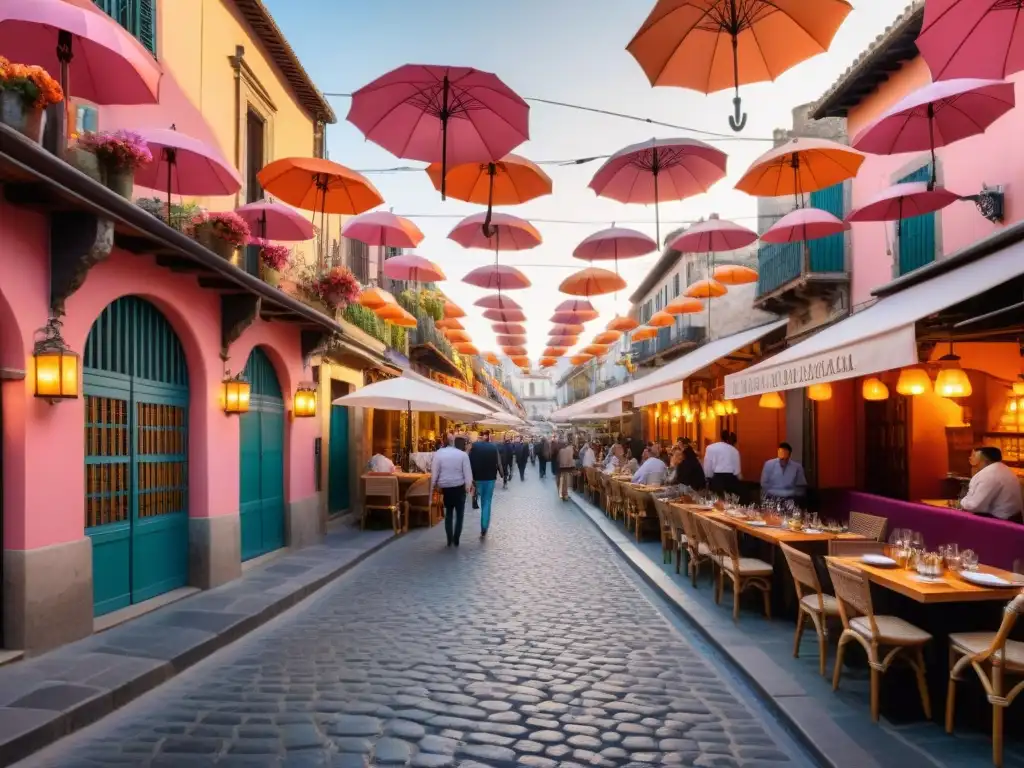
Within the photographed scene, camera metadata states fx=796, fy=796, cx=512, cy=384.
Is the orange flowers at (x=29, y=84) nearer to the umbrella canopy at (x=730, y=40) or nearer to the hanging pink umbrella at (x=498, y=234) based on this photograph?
the umbrella canopy at (x=730, y=40)

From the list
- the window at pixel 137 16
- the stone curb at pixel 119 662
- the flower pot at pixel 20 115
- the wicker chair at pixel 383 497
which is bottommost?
the stone curb at pixel 119 662

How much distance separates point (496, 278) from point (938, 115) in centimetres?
1119

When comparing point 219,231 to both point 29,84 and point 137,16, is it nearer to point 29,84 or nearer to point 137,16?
point 137,16

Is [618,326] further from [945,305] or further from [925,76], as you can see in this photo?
[945,305]

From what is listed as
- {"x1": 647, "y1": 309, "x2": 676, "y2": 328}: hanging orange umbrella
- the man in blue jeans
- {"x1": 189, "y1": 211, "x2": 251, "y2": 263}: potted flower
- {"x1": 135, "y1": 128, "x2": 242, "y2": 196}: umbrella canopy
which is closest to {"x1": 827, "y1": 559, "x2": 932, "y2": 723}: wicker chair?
{"x1": 135, "y1": 128, "x2": 242, "y2": 196}: umbrella canopy

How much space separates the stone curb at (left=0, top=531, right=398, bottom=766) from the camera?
4.98 m

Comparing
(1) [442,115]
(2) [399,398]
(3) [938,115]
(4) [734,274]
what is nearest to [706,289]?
(4) [734,274]

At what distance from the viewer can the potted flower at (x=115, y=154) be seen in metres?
7.50

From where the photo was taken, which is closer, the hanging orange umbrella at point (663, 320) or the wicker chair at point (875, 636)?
the wicker chair at point (875, 636)

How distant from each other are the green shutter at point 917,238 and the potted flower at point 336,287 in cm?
960

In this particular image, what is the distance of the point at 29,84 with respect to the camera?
19.5ft

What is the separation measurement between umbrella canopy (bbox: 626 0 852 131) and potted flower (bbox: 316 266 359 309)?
8700mm

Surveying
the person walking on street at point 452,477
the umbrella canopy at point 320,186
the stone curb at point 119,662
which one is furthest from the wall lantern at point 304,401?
the stone curb at point 119,662

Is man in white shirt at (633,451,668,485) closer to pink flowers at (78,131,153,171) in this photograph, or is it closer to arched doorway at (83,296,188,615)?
arched doorway at (83,296,188,615)
